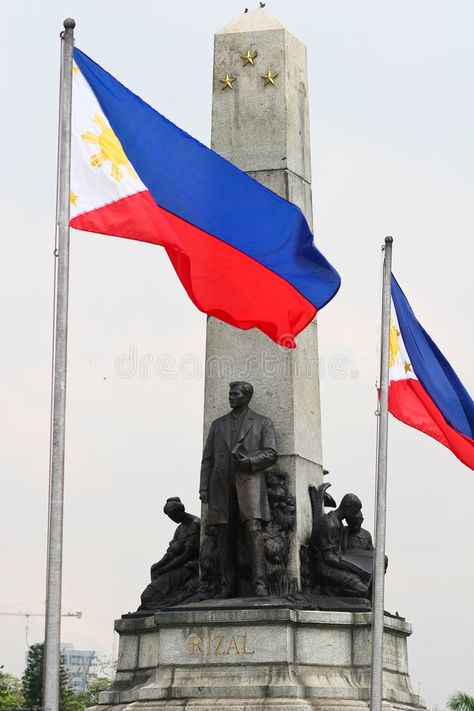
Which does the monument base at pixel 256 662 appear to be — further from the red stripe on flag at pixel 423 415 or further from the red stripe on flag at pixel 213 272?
the red stripe on flag at pixel 213 272

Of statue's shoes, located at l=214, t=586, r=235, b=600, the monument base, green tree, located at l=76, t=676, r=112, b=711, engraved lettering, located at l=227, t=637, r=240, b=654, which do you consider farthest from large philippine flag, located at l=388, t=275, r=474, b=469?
green tree, located at l=76, t=676, r=112, b=711

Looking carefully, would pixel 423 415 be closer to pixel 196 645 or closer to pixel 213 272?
pixel 196 645

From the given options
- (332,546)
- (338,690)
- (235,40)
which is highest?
(235,40)

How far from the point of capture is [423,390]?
2520 centimetres

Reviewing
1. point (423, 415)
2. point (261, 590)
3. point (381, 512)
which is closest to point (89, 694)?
point (261, 590)

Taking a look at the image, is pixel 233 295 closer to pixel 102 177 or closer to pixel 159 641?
pixel 102 177

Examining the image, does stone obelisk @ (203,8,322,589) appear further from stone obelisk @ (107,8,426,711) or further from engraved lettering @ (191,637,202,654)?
engraved lettering @ (191,637,202,654)

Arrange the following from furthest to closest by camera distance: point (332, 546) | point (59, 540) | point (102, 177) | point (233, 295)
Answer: point (332, 546)
point (233, 295)
point (102, 177)
point (59, 540)

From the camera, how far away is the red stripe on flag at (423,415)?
25.0m

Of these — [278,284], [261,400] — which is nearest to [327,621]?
[261,400]

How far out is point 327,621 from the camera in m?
25.2

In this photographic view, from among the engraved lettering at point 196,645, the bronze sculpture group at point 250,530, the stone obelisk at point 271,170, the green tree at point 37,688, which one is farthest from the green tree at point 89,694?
the engraved lettering at point 196,645

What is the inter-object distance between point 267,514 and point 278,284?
4.68 metres

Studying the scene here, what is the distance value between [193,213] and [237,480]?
555 cm
